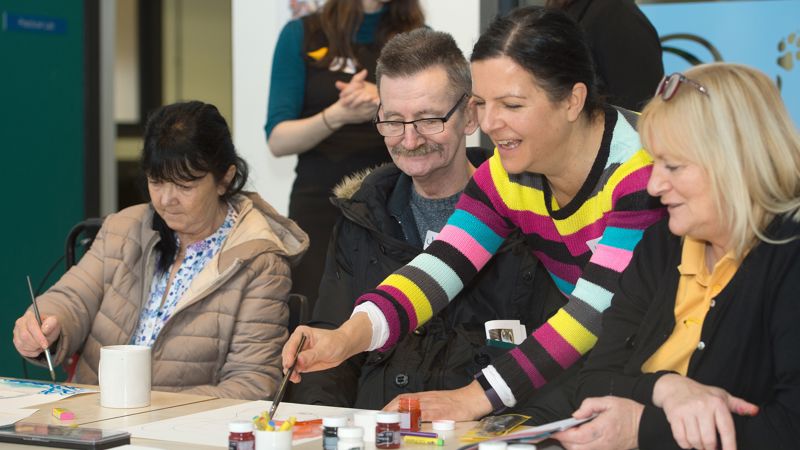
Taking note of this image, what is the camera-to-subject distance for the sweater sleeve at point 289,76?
354cm

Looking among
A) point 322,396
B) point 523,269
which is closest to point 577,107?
point 523,269

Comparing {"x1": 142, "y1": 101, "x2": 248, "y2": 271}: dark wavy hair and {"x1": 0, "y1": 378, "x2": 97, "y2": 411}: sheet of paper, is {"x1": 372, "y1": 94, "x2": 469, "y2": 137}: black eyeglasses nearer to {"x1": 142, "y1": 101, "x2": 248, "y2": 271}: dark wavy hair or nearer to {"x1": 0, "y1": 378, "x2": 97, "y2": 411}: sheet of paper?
{"x1": 142, "y1": 101, "x2": 248, "y2": 271}: dark wavy hair

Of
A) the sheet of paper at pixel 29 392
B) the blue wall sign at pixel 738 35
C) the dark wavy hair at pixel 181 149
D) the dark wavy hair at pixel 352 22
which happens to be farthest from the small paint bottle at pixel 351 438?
the blue wall sign at pixel 738 35

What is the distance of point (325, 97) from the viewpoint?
140 inches

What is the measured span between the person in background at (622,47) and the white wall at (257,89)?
63.1 inches

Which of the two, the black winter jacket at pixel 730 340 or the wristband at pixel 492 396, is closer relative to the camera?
the black winter jacket at pixel 730 340

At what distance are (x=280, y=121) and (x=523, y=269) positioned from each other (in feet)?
4.31

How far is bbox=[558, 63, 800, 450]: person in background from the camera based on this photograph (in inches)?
68.2

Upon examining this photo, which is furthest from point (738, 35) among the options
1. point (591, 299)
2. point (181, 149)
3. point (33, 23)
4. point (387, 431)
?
point (33, 23)

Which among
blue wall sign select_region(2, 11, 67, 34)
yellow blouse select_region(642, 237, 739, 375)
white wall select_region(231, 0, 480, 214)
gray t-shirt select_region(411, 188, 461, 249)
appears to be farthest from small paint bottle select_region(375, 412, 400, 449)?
blue wall sign select_region(2, 11, 67, 34)

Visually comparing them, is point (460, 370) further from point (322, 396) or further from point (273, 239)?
point (273, 239)

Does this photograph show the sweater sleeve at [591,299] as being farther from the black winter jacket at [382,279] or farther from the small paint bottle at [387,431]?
the small paint bottle at [387,431]

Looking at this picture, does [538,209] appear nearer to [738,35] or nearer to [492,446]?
[492,446]

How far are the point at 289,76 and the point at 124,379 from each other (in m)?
1.62
